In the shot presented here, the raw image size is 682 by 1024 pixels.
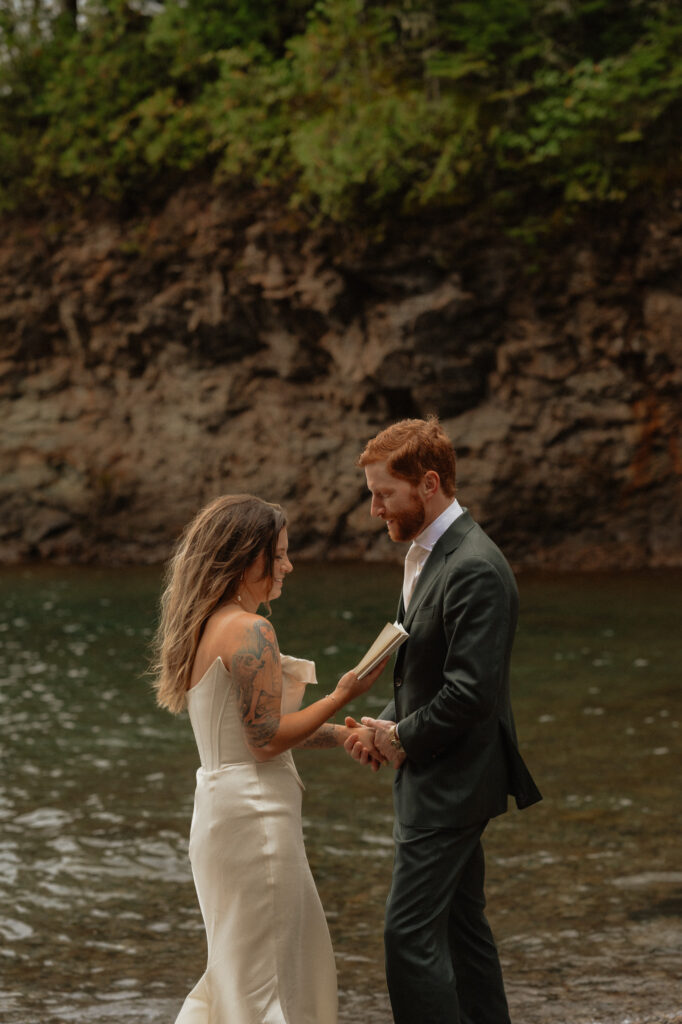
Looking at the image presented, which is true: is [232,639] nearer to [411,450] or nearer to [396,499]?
[396,499]

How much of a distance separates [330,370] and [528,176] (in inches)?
212

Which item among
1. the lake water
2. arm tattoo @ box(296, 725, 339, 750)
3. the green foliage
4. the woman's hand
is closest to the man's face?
the woman's hand

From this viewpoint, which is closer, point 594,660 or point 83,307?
point 594,660

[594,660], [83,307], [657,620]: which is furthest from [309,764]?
[83,307]

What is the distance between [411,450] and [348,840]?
4441mm

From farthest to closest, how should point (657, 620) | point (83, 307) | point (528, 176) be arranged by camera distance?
point (83, 307), point (528, 176), point (657, 620)

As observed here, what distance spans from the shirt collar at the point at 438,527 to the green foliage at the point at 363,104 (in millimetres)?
17477

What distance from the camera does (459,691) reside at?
3645mm

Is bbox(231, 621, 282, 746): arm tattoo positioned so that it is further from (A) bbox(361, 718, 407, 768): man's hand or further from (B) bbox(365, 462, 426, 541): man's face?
(B) bbox(365, 462, 426, 541): man's face

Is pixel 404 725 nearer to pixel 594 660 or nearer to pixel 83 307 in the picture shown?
pixel 594 660

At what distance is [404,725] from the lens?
3.78 m

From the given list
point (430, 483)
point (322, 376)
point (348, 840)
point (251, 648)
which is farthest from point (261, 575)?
point (322, 376)

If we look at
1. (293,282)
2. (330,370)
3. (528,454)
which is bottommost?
(528,454)

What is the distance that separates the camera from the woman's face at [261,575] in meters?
3.85
